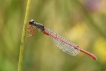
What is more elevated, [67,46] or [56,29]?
[56,29]

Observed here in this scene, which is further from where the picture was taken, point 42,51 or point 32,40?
point 42,51

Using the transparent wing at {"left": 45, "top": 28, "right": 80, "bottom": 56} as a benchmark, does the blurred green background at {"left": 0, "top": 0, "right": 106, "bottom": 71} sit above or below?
above

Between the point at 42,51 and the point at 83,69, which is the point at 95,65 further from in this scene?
the point at 42,51

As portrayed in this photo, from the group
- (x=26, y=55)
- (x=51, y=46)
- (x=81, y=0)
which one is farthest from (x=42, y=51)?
(x=81, y=0)

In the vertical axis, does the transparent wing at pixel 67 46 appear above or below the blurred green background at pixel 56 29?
below

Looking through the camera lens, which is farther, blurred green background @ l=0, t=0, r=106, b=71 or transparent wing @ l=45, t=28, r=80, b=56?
blurred green background @ l=0, t=0, r=106, b=71

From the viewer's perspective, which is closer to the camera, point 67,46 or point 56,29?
point 67,46

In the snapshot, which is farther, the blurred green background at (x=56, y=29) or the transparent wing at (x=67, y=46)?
the blurred green background at (x=56, y=29)

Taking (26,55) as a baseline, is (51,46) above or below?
above
